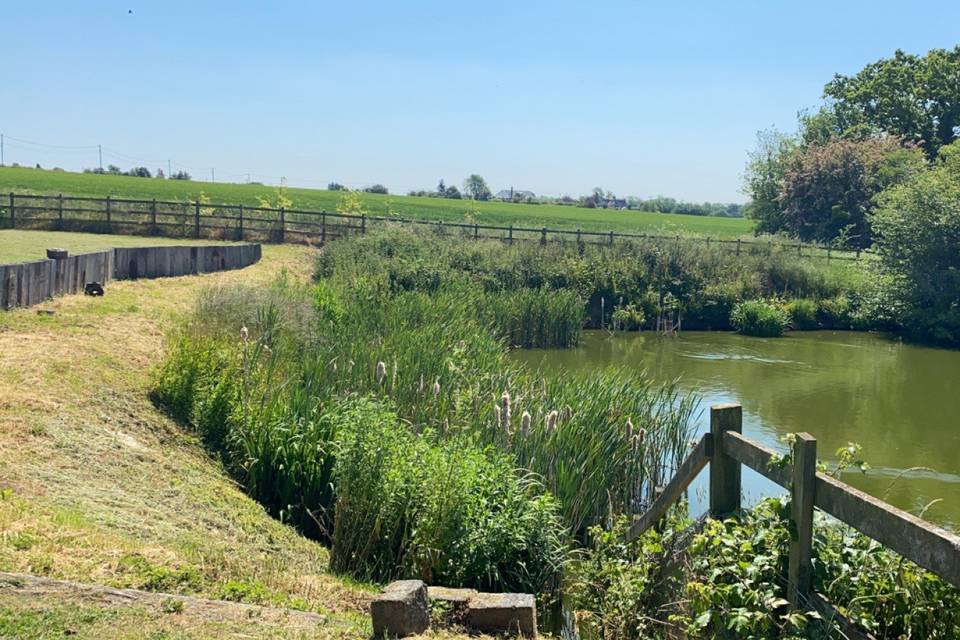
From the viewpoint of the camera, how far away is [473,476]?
25.7 feet

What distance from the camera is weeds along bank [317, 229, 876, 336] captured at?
26391 millimetres

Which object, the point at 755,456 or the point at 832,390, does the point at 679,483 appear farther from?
the point at 832,390

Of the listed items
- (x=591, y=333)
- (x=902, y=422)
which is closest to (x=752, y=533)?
(x=902, y=422)

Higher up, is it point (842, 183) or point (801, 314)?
point (842, 183)

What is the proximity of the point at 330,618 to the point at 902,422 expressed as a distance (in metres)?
16.1

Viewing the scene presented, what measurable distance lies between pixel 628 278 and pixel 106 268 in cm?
1890

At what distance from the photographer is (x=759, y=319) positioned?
3186 cm

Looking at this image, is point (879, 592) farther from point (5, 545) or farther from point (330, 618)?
point (5, 545)

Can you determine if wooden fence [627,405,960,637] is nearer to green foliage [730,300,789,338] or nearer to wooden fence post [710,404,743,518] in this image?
wooden fence post [710,404,743,518]

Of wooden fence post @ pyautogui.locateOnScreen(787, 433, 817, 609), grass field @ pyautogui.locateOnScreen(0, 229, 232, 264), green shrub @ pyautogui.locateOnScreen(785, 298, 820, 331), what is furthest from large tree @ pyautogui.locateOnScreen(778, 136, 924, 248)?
wooden fence post @ pyautogui.locateOnScreen(787, 433, 817, 609)

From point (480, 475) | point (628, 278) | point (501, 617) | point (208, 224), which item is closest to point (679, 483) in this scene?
point (501, 617)

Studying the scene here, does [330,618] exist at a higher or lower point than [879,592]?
lower

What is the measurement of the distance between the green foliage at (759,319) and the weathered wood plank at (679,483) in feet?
85.3

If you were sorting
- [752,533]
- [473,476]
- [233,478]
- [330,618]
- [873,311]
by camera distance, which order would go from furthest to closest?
[873,311], [233,478], [473,476], [330,618], [752,533]
